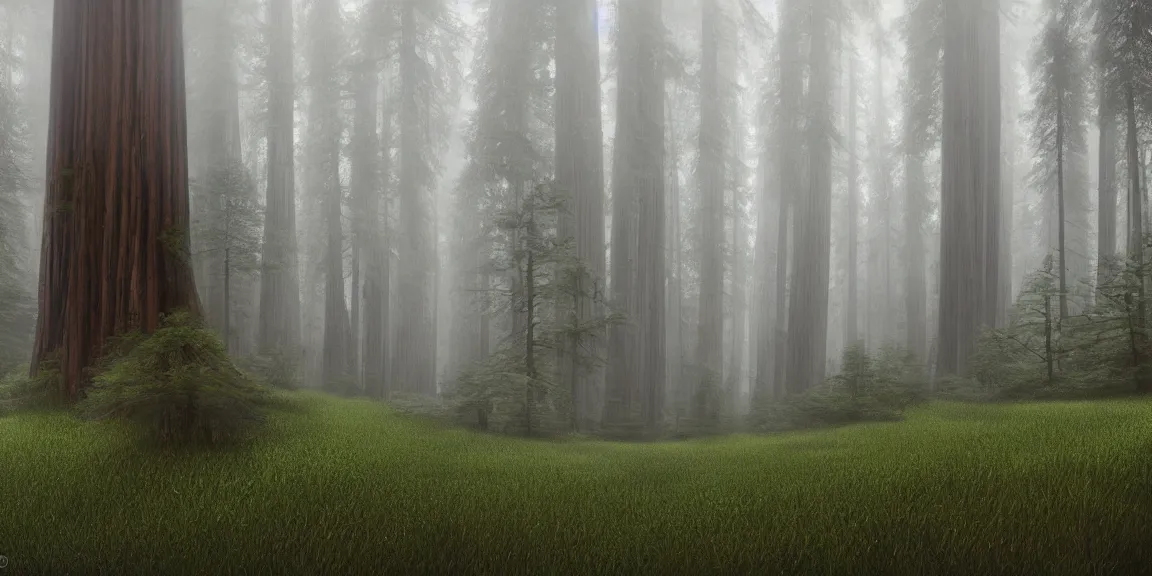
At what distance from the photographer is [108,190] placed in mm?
4215

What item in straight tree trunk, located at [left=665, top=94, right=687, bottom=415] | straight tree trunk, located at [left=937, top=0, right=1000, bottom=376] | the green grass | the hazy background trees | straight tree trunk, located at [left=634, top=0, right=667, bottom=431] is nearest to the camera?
the green grass

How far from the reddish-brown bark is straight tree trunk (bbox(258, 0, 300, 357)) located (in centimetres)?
622

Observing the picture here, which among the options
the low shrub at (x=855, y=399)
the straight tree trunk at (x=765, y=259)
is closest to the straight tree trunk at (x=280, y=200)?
the low shrub at (x=855, y=399)

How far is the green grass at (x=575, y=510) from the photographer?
8.62 ft

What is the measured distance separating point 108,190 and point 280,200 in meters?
8.23

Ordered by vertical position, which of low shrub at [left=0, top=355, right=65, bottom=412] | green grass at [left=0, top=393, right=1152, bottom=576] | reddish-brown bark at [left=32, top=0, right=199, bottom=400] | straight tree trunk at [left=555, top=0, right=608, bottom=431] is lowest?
green grass at [left=0, top=393, right=1152, bottom=576]

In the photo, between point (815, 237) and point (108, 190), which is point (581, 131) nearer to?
point (815, 237)

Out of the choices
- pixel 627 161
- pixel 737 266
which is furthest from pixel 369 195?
pixel 737 266

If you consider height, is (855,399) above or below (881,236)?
below

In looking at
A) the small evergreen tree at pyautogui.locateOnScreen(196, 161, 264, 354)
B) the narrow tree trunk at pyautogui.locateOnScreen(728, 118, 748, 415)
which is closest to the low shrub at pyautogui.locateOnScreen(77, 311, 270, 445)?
the small evergreen tree at pyautogui.locateOnScreen(196, 161, 264, 354)

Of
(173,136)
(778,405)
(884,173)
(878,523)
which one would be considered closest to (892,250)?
(884,173)

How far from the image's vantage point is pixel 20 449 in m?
3.27

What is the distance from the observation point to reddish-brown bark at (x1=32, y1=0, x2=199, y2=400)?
415 centimetres

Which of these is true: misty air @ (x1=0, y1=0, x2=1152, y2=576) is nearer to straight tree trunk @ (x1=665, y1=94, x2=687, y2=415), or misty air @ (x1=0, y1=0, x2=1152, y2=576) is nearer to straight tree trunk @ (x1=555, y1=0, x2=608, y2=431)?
straight tree trunk @ (x1=555, y1=0, x2=608, y2=431)
